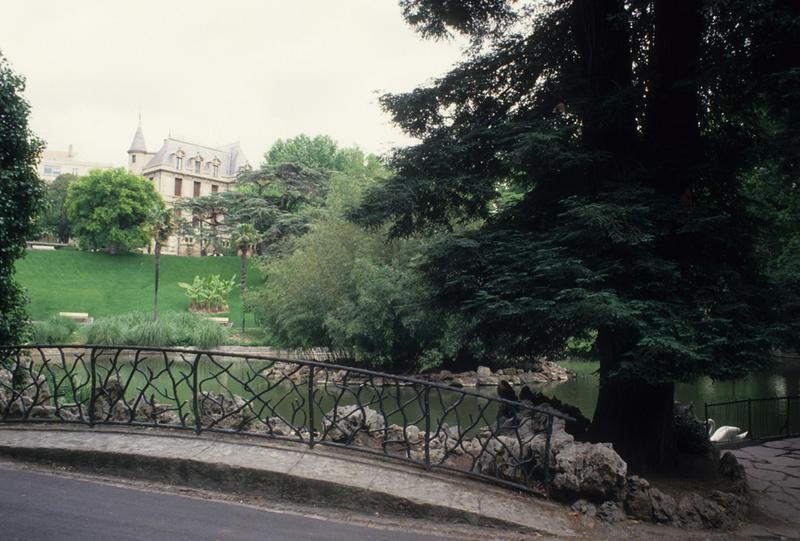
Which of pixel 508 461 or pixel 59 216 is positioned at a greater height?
pixel 59 216

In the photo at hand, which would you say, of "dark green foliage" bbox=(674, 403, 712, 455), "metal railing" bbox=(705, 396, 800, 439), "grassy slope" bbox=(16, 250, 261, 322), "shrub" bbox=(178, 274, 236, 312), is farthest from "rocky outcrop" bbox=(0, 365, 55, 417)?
"shrub" bbox=(178, 274, 236, 312)

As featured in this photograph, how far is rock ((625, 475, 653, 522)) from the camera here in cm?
541

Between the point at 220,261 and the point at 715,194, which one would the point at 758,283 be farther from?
the point at 220,261

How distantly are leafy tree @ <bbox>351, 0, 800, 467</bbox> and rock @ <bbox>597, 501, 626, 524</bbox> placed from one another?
121 centimetres

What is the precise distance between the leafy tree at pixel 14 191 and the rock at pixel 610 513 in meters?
8.16

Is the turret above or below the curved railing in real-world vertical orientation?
above

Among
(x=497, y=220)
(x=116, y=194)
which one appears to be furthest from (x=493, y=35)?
(x=116, y=194)

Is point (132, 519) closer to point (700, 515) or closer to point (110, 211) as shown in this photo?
point (700, 515)

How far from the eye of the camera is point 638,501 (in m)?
5.45

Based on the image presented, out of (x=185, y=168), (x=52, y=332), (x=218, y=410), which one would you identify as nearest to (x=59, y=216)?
(x=185, y=168)

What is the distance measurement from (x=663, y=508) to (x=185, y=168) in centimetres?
7048

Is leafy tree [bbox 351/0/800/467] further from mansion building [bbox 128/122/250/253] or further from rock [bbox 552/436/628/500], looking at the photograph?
mansion building [bbox 128/122/250/253]

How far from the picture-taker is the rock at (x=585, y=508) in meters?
5.30

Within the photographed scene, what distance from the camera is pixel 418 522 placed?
4910 mm
